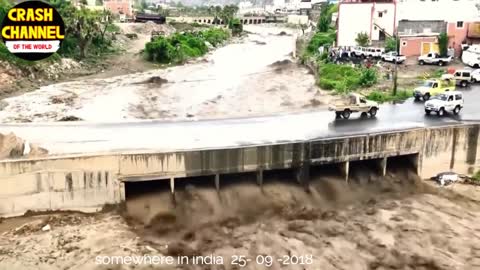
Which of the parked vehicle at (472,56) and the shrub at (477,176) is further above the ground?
the parked vehicle at (472,56)

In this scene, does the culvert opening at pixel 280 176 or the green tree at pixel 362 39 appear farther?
the green tree at pixel 362 39

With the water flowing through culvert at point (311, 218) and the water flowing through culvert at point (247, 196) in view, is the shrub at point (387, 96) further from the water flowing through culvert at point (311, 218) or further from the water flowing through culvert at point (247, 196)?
the water flowing through culvert at point (247, 196)

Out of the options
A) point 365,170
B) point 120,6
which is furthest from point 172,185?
point 120,6

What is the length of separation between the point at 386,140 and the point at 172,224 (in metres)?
13.1

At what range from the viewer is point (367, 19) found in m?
67.5

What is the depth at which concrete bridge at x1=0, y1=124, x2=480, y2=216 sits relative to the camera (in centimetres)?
2430

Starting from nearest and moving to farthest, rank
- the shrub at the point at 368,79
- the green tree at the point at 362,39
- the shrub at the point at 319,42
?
the shrub at the point at 368,79 → the green tree at the point at 362,39 → the shrub at the point at 319,42

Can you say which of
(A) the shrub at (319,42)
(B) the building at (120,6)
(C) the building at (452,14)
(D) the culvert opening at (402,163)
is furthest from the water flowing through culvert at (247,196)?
(B) the building at (120,6)

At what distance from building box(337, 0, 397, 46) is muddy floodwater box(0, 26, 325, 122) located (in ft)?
25.0

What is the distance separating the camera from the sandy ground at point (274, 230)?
22328 millimetres

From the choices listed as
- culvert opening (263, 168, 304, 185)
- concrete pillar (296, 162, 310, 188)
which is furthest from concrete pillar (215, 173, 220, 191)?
concrete pillar (296, 162, 310, 188)

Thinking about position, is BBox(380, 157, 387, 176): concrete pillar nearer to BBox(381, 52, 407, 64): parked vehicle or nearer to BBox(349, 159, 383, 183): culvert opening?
BBox(349, 159, 383, 183): culvert opening

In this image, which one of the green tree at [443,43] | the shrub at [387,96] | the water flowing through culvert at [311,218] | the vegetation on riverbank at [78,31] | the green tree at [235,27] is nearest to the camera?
the water flowing through culvert at [311,218]

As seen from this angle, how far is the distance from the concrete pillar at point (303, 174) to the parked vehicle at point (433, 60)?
3484 centimetres
